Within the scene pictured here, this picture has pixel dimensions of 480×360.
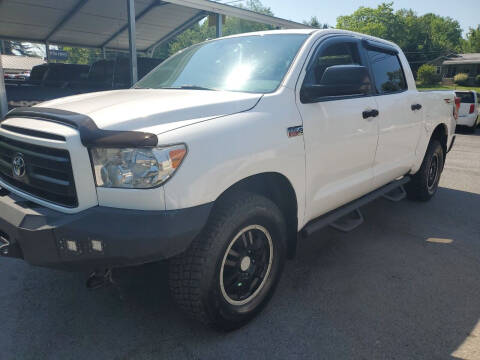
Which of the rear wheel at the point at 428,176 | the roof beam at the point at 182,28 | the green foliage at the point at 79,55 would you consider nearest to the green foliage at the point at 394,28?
the green foliage at the point at 79,55

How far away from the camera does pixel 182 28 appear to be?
13242 mm

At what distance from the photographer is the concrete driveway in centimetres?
232

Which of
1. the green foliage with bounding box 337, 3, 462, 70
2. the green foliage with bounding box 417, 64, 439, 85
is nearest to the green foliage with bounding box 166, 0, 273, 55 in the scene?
the green foliage with bounding box 337, 3, 462, 70

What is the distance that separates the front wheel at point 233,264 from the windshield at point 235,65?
883 millimetres

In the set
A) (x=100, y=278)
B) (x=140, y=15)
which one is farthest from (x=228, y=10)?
(x=100, y=278)

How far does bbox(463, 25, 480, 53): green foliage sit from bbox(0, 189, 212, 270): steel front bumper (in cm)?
10722

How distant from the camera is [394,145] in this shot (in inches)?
153

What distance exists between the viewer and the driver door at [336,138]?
9.01 feet

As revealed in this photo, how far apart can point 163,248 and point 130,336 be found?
89cm

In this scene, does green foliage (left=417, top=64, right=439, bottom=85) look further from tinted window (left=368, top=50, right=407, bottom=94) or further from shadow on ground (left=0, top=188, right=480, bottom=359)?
shadow on ground (left=0, top=188, right=480, bottom=359)

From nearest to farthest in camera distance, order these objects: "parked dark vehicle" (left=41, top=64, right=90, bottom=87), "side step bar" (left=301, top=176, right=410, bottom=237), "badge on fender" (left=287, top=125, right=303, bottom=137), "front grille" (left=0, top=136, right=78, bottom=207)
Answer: "front grille" (left=0, top=136, right=78, bottom=207) < "badge on fender" (left=287, top=125, right=303, bottom=137) < "side step bar" (left=301, top=176, right=410, bottom=237) < "parked dark vehicle" (left=41, top=64, right=90, bottom=87)

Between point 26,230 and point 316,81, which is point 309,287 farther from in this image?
point 26,230

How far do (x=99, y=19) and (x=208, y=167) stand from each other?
470 inches

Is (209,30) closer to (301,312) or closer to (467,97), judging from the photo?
(467,97)
